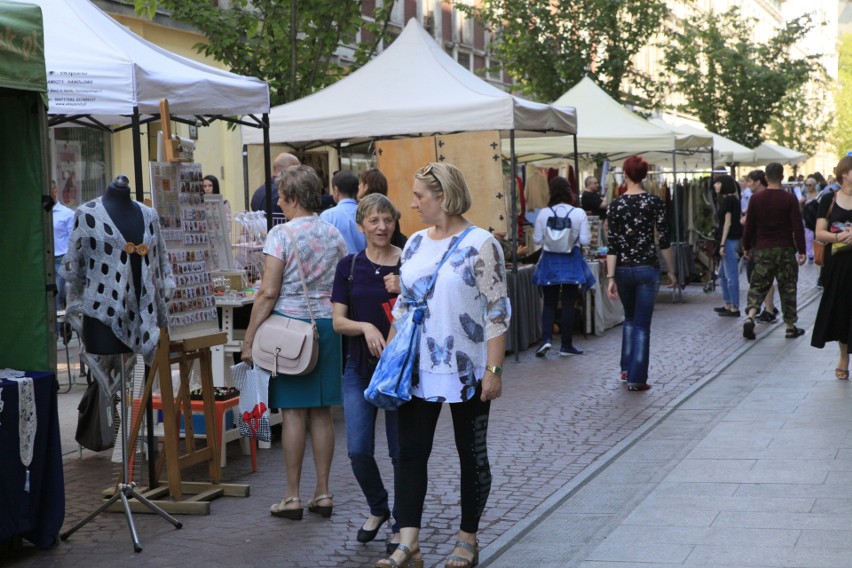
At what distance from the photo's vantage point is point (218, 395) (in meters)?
8.30

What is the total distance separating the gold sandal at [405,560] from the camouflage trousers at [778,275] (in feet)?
30.6

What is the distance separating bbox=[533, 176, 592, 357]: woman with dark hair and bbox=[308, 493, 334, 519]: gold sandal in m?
6.99

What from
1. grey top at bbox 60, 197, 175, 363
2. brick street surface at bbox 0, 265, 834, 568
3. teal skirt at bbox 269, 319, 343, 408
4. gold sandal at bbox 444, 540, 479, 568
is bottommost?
brick street surface at bbox 0, 265, 834, 568

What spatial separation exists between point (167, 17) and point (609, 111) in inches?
324

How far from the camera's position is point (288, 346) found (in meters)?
6.55

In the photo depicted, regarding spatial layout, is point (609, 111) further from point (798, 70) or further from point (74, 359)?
point (798, 70)

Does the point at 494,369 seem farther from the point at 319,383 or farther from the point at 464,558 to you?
the point at 319,383

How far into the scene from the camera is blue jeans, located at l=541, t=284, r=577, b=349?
13.4m

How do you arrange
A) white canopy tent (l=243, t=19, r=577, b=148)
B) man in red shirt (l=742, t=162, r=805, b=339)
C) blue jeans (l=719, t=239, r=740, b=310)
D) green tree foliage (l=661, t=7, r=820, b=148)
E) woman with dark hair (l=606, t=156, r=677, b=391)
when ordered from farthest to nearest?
green tree foliage (l=661, t=7, r=820, b=148), blue jeans (l=719, t=239, r=740, b=310), man in red shirt (l=742, t=162, r=805, b=339), white canopy tent (l=243, t=19, r=577, b=148), woman with dark hair (l=606, t=156, r=677, b=391)

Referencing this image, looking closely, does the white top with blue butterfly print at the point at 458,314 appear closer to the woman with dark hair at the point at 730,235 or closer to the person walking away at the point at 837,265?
the person walking away at the point at 837,265

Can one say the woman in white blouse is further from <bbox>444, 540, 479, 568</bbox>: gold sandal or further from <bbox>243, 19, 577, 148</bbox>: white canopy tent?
Answer: <bbox>243, 19, 577, 148</bbox>: white canopy tent

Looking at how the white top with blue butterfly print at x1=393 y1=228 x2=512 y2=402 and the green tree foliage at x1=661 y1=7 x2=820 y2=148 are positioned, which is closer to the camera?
the white top with blue butterfly print at x1=393 y1=228 x2=512 y2=402

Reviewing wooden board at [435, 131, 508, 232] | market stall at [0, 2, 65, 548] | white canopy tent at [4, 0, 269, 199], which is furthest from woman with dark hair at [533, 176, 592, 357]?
market stall at [0, 2, 65, 548]

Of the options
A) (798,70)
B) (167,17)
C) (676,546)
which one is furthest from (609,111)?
(798,70)
